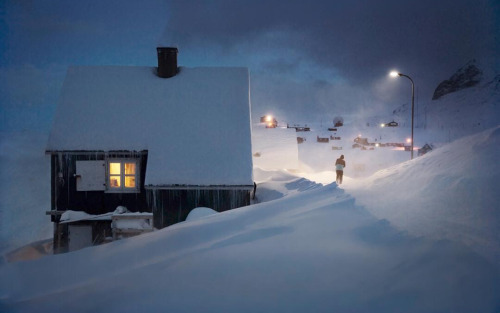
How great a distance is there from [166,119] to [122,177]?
10.7 ft

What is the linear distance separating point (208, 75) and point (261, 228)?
11.8 meters

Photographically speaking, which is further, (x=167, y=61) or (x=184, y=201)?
(x=167, y=61)

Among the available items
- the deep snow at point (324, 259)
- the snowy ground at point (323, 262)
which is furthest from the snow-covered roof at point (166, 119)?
the snowy ground at point (323, 262)

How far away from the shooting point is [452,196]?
4.64 metres

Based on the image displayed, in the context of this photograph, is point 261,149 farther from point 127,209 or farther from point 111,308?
point 111,308

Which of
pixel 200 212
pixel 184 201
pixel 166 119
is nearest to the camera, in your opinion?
pixel 200 212

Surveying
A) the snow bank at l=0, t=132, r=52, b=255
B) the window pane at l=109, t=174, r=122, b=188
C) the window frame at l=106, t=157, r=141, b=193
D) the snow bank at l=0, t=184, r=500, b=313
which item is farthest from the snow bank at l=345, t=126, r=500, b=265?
the snow bank at l=0, t=132, r=52, b=255

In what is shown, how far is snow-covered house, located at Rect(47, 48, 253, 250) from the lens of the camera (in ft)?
→ 41.6

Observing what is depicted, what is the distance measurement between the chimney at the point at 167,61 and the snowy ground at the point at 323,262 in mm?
10970

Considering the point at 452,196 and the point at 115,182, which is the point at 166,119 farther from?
the point at 452,196

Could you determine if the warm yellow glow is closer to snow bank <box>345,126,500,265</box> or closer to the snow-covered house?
the snow-covered house

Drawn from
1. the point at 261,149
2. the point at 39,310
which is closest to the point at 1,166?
the point at 261,149

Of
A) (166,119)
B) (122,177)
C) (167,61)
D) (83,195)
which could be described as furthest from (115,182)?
(167,61)

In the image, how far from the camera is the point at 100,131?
13359mm
